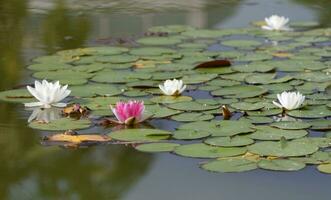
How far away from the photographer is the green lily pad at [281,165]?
6.71 ft

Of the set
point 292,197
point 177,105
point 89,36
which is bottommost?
point 292,197

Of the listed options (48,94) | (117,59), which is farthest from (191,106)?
(117,59)

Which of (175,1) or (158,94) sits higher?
(175,1)

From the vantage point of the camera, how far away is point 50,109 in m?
2.58

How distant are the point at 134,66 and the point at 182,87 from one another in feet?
1.62

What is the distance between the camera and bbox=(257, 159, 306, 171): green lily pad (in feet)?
6.71

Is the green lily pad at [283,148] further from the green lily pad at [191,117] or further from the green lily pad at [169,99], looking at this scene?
the green lily pad at [169,99]

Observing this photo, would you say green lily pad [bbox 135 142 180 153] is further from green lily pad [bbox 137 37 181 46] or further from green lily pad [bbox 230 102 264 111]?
green lily pad [bbox 137 37 181 46]

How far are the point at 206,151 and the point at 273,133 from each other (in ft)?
0.82

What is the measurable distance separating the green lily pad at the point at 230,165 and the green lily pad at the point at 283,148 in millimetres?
79

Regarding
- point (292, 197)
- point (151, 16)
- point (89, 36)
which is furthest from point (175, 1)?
point (292, 197)

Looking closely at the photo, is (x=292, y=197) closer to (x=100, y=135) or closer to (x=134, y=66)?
(x=100, y=135)

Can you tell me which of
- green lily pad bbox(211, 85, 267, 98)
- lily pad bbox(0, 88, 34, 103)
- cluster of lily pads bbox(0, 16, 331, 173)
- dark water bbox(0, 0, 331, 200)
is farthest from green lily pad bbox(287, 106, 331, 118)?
lily pad bbox(0, 88, 34, 103)

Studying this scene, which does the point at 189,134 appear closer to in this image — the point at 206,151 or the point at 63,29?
the point at 206,151
